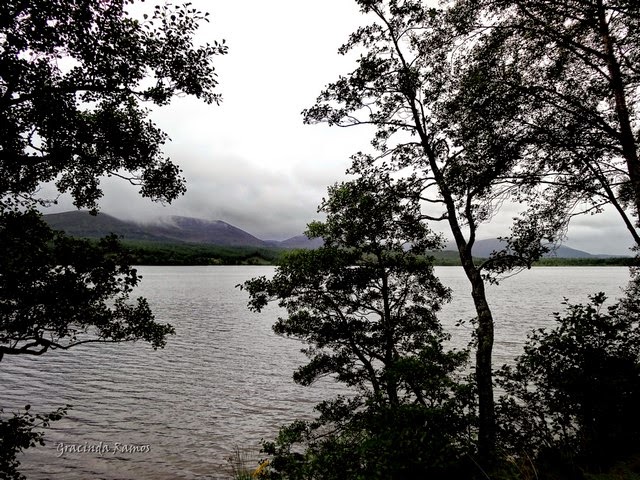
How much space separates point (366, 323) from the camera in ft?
56.3

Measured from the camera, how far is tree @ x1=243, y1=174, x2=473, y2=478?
36.3 ft

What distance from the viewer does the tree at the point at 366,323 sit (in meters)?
11.1

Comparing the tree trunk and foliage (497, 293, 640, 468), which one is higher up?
the tree trunk

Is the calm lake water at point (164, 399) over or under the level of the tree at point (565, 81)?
under

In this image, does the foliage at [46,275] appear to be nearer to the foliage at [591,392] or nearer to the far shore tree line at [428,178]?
the far shore tree line at [428,178]

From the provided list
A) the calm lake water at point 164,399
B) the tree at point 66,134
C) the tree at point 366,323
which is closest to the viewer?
the tree at point 66,134

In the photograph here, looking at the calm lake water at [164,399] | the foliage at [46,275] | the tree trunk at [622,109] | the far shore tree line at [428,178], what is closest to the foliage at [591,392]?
the far shore tree line at [428,178]

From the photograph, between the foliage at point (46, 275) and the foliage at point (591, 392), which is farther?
the foliage at point (591, 392)

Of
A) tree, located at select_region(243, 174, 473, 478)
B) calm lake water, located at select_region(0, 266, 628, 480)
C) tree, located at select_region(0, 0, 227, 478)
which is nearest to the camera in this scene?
tree, located at select_region(0, 0, 227, 478)

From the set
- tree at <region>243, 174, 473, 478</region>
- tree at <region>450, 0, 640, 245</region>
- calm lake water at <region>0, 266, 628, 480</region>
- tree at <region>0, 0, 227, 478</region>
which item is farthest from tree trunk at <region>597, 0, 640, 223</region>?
calm lake water at <region>0, 266, 628, 480</region>

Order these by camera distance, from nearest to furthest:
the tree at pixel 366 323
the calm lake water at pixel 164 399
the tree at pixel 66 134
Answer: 1. the tree at pixel 66 134
2. the tree at pixel 366 323
3. the calm lake water at pixel 164 399

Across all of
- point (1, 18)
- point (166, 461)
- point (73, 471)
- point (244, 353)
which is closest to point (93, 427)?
point (73, 471)

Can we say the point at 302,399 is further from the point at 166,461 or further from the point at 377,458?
the point at 377,458

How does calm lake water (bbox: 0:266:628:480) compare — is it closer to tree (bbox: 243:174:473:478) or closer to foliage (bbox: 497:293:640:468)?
tree (bbox: 243:174:473:478)
